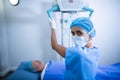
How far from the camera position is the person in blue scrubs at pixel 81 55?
1.00 metres

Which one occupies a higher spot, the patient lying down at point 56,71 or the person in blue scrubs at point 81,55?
the person in blue scrubs at point 81,55

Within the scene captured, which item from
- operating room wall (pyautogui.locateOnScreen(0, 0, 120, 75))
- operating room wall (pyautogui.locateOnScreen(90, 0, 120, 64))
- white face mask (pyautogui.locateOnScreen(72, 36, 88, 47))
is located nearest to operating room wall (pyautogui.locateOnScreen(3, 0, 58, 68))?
operating room wall (pyautogui.locateOnScreen(0, 0, 120, 75))

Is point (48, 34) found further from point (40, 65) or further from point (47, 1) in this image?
point (40, 65)

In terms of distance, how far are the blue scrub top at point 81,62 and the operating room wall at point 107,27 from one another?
180 cm

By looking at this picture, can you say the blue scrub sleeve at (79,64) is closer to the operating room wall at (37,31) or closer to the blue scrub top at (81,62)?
the blue scrub top at (81,62)

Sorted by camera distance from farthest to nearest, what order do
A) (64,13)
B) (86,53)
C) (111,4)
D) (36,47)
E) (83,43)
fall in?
(36,47) < (111,4) < (64,13) < (83,43) < (86,53)

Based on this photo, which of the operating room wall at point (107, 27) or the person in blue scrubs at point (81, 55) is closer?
the person in blue scrubs at point (81, 55)

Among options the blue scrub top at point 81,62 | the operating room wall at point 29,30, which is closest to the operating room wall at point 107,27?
the operating room wall at point 29,30

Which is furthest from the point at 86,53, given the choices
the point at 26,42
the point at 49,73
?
the point at 26,42

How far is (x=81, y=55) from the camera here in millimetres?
986

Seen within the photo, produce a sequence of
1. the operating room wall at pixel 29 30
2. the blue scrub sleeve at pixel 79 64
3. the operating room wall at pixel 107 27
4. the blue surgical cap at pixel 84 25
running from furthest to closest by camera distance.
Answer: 1. the operating room wall at pixel 29 30
2. the operating room wall at pixel 107 27
3. the blue surgical cap at pixel 84 25
4. the blue scrub sleeve at pixel 79 64

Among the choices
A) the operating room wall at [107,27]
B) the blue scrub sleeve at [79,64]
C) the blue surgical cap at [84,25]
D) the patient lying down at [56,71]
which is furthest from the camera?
the operating room wall at [107,27]

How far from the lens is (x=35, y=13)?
9.33 ft

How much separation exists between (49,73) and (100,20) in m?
1.40
